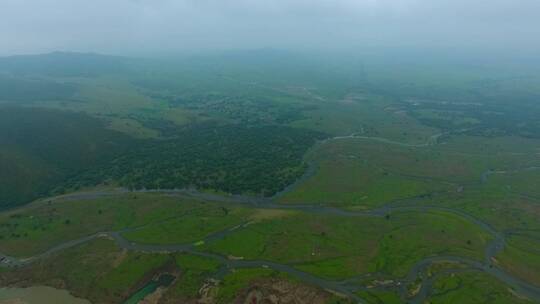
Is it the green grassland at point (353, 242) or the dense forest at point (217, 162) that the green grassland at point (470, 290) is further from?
the dense forest at point (217, 162)

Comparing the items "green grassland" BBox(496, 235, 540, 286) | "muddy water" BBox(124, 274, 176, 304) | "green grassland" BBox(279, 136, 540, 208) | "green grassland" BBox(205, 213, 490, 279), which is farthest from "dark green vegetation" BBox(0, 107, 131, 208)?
"green grassland" BBox(496, 235, 540, 286)

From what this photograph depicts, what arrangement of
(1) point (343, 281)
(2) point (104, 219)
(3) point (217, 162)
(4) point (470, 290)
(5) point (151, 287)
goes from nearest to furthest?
1. (4) point (470, 290)
2. (5) point (151, 287)
3. (1) point (343, 281)
4. (2) point (104, 219)
5. (3) point (217, 162)

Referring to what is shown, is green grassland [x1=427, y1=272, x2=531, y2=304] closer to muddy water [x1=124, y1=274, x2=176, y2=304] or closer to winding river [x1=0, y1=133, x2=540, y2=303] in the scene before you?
winding river [x1=0, y1=133, x2=540, y2=303]

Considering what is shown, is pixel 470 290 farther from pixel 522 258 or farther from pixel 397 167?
pixel 397 167

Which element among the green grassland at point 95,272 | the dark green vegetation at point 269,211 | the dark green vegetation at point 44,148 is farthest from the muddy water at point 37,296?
the dark green vegetation at point 44,148

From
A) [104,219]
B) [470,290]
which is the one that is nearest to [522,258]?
[470,290]

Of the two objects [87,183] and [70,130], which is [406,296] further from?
[70,130]

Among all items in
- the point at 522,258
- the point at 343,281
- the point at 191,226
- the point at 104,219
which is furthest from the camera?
the point at 104,219
